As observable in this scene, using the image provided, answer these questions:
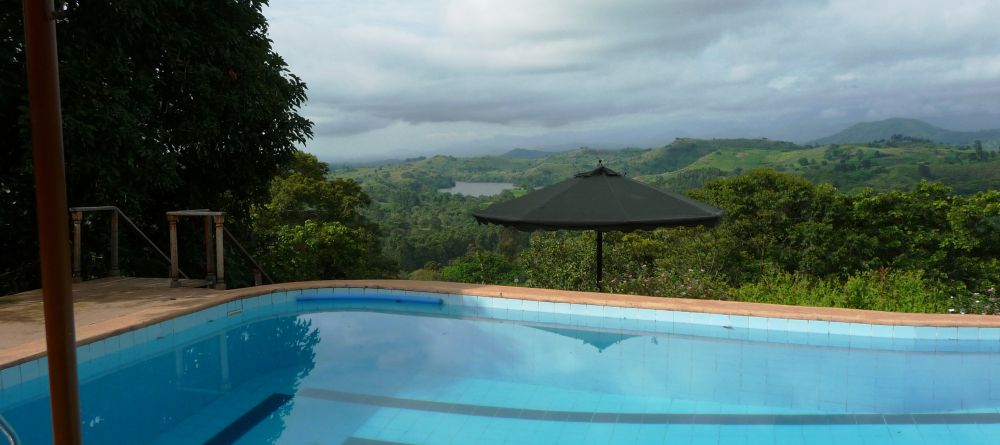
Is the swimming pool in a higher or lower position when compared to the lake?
higher

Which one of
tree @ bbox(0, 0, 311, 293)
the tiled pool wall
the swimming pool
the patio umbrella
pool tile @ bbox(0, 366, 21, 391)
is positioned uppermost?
tree @ bbox(0, 0, 311, 293)

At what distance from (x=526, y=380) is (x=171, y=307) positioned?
3.46m

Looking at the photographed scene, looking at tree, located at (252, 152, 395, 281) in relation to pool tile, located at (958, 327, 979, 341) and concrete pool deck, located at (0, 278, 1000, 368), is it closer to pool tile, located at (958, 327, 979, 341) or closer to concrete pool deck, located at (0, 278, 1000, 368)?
concrete pool deck, located at (0, 278, 1000, 368)

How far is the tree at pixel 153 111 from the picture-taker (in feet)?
23.3

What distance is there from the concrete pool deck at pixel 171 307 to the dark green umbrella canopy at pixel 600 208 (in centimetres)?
81

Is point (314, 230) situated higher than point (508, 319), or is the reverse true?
point (314, 230)

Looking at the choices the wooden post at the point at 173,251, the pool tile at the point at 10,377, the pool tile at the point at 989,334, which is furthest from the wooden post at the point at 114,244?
the pool tile at the point at 989,334

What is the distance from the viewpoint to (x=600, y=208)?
6551mm

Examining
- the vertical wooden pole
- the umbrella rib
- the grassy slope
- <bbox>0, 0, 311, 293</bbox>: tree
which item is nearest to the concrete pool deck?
the umbrella rib

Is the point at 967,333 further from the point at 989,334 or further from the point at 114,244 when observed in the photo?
the point at 114,244

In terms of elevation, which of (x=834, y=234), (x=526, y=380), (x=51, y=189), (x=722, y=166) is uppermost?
(x=51, y=189)

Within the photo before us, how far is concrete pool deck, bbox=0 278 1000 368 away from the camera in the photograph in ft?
17.4

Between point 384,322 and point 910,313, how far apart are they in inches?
199

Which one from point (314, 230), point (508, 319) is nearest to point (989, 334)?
point (508, 319)
